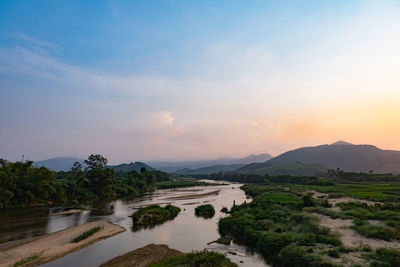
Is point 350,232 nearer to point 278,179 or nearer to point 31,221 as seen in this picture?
point 31,221

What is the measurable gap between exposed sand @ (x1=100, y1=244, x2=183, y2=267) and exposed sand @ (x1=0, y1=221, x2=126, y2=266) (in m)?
7.31

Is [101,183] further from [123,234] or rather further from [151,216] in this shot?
[123,234]

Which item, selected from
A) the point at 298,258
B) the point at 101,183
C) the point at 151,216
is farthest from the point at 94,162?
the point at 298,258

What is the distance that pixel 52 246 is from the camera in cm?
3048

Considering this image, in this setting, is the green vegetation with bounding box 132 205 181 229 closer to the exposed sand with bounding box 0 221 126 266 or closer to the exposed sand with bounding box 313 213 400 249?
the exposed sand with bounding box 0 221 126 266

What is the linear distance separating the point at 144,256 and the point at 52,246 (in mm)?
13197

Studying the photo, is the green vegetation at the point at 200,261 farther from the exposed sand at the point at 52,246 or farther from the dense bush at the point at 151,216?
the dense bush at the point at 151,216

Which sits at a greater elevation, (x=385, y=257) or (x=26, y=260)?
(x=385, y=257)

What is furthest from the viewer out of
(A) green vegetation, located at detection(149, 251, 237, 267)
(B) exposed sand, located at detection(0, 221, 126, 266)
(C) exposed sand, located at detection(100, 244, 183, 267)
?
(B) exposed sand, located at detection(0, 221, 126, 266)

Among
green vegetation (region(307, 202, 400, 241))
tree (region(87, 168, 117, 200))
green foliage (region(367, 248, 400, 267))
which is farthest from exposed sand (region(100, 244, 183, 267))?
tree (region(87, 168, 117, 200))

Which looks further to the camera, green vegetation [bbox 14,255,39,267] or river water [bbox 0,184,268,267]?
river water [bbox 0,184,268,267]

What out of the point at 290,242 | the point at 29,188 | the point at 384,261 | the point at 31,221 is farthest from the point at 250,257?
the point at 29,188

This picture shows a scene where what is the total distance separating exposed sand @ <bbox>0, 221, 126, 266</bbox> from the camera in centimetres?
2635

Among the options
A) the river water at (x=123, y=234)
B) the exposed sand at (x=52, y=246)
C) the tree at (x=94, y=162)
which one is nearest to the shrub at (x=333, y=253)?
the river water at (x=123, y=234)
